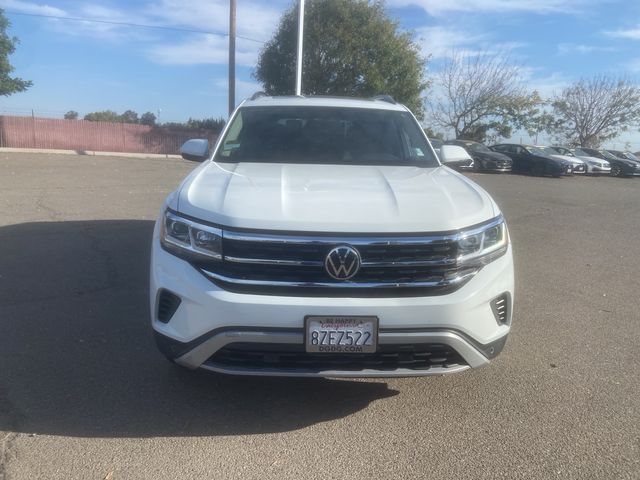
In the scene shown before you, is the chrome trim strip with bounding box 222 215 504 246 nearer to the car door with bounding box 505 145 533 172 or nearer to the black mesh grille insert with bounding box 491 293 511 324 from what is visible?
the black mesh grille insert with bounding box 491 293 511 324

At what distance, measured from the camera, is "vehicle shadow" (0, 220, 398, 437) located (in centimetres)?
329

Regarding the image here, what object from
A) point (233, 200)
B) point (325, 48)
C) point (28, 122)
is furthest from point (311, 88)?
point (233, 200)

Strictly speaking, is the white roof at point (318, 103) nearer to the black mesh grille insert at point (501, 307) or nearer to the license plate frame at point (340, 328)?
the black mesh grille insert at point (501, 307)

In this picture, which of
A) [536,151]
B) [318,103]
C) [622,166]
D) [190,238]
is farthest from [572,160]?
[190,238]

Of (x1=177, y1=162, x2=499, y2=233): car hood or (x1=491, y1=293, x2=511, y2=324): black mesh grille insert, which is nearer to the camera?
(x1=177, y1=162, x2=499, y2=233): car hood

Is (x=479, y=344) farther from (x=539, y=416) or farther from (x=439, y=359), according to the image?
(x=539, y=416)

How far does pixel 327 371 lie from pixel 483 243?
3.58 feet

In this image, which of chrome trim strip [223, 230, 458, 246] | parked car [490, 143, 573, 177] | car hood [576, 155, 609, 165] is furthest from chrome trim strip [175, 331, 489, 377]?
car hood [576, 155, 609, 165]

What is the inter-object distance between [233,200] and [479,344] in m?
1.52

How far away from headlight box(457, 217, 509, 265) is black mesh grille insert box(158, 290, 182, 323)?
1.50 metres

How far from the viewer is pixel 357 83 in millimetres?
26062

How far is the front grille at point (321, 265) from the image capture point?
3.05m

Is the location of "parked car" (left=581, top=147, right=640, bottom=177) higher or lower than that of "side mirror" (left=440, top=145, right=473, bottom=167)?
lower

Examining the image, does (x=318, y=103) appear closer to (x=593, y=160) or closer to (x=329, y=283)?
(x=329, y=283)
